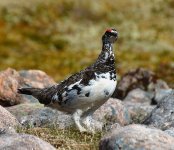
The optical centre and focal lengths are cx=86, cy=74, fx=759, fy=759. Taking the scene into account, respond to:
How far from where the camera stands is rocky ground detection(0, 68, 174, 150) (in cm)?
1168

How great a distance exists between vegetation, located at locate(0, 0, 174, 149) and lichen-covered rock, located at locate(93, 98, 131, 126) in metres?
21.0

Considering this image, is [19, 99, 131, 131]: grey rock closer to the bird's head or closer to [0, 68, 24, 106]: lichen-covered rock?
the bird's head

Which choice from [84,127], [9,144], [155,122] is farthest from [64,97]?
[9,144]

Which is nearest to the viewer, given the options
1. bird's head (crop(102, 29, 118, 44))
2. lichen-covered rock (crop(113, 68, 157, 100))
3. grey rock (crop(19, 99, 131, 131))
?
bird's head (crop(102, 29, 118, 44))

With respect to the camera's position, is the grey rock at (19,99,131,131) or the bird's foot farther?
the grey rock at (19,99,131,131)

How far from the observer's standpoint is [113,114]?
740 inches

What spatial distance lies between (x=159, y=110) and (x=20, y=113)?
13.1ft

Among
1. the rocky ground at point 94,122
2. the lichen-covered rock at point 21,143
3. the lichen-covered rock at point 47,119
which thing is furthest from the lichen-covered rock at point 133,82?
the lichen-covered rock at point 21,143

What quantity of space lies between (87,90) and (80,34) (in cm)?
5143

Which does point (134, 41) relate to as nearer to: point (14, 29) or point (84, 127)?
point (14, 29)

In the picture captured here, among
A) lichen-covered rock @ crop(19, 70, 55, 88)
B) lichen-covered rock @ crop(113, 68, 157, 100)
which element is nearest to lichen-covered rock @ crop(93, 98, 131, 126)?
lichen-covered rock @ crop(19, 70, 55, 88)

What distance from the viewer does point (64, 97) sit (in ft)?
50.8

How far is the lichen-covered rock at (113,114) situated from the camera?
18.6m

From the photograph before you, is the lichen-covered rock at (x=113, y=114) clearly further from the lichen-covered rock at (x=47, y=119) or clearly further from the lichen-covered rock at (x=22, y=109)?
the lichen-covered rock at (x=22, y=109)
